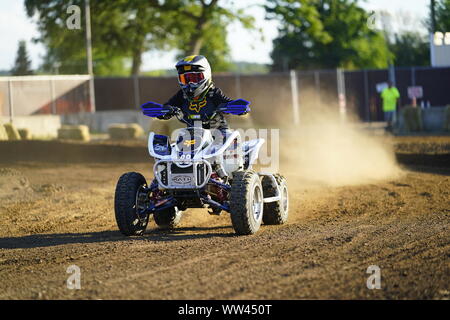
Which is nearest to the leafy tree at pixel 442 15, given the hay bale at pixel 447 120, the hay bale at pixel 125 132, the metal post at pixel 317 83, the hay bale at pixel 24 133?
the metal post at pixel 317 83

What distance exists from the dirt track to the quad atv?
11.9 inches

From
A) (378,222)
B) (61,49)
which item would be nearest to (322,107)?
(61,49)

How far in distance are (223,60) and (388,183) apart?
47718 mm

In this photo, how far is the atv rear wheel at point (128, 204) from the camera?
341 inches

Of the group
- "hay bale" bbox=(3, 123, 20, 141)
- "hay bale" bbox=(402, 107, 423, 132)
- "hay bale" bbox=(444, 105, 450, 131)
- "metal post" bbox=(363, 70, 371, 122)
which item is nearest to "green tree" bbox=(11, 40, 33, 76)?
"metal post" bbox=(363, 70, 371, 122)

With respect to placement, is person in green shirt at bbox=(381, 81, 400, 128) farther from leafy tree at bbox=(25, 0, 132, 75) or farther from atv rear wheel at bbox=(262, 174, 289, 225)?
atv rear wheel at bbox=(262, 174, 289, 225)

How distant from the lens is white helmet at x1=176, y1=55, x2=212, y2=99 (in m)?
9.30

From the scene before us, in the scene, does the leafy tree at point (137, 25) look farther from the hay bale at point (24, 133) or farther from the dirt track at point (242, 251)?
the dirt track at point (242, 251)

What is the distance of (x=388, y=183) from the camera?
47.1ft

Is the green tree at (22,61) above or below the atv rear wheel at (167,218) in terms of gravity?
above

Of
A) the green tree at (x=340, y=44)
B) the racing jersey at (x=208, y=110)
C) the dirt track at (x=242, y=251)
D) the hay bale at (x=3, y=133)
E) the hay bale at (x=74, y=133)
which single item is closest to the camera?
the dirt track at (x=242, y=251)

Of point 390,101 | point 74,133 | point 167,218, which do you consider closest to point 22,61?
point 74,133

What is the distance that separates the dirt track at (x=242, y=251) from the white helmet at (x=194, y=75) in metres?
1.77

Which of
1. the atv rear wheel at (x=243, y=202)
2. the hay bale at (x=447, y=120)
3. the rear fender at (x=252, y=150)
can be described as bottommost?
the atv rear wheel at (x=243, y=202)
